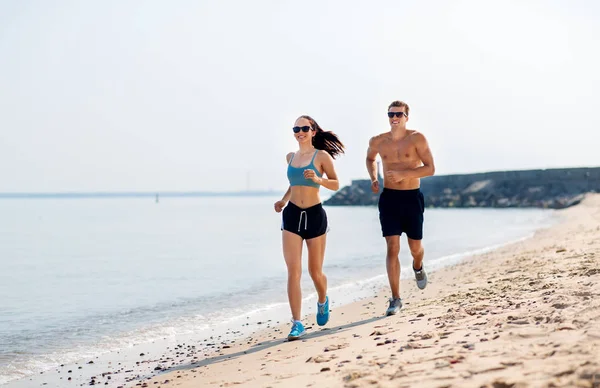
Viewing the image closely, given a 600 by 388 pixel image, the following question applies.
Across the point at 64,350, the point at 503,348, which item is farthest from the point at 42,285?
the point at 503,348

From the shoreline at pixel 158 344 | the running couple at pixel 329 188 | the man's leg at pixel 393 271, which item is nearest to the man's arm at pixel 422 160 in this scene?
the running couple at pixel 329 188

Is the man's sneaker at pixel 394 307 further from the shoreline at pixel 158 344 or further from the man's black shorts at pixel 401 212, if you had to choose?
the shoreline at pixel 158 344

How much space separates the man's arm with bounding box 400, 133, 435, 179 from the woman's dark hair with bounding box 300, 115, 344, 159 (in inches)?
31.7

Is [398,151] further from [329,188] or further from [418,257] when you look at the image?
[418,257]

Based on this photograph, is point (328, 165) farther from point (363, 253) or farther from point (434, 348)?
point (363, 253)

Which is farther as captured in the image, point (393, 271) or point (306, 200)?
point (393, 271)

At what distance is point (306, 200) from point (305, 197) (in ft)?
0.10

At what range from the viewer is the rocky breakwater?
59656 mm

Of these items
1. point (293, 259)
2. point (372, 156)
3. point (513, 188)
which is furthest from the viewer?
point (513, 188)

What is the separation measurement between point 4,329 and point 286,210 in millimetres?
5240

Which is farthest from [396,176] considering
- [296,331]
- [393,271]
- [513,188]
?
[513,188]

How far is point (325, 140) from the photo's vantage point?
639 centimetres

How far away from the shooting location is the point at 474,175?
76375 millimetres

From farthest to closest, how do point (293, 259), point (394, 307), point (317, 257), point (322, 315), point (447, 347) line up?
point (394, 307)
point (322, 315)
point (317, 257)
point (293, 259)
point (447, 347)
